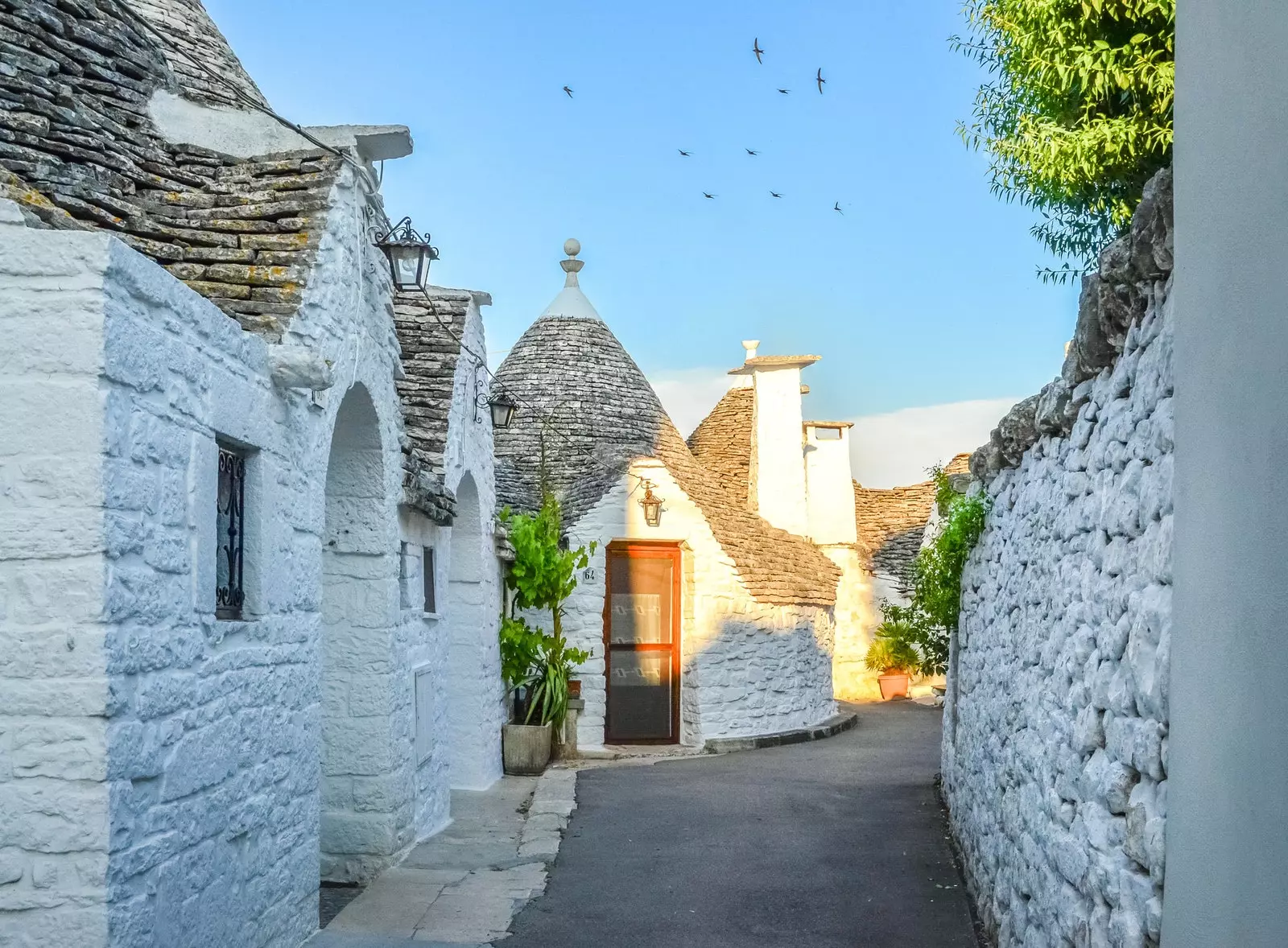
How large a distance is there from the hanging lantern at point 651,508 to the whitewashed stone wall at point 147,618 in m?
8.27

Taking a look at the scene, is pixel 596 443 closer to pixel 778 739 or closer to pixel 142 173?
pixel 778 739

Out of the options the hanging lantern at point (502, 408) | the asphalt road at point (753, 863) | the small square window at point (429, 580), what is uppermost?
the hanging lantern at point (502, 408)

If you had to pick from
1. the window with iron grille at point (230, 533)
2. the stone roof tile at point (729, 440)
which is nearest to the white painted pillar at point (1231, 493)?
the window with iron grille at point (230, 533)

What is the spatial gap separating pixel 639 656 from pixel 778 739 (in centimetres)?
185

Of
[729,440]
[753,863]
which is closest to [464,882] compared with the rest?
[753,863]

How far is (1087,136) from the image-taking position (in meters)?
8.00

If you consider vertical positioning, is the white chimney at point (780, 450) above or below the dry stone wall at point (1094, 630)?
above

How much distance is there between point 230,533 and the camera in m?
4.79

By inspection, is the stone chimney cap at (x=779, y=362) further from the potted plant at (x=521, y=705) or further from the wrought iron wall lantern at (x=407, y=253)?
the wrought iron wall lantern at (x=407, y=253)

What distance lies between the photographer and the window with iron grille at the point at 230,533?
4.68 metres

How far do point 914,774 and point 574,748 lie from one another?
3.56 meters

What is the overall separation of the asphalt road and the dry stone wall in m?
0.95

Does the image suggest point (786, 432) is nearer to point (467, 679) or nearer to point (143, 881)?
point (467, 679)

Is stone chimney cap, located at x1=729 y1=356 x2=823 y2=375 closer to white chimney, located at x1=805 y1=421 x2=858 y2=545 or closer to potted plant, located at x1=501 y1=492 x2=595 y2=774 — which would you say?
white chimney, located at x1=805 y1=421 x2=858 y2=545
